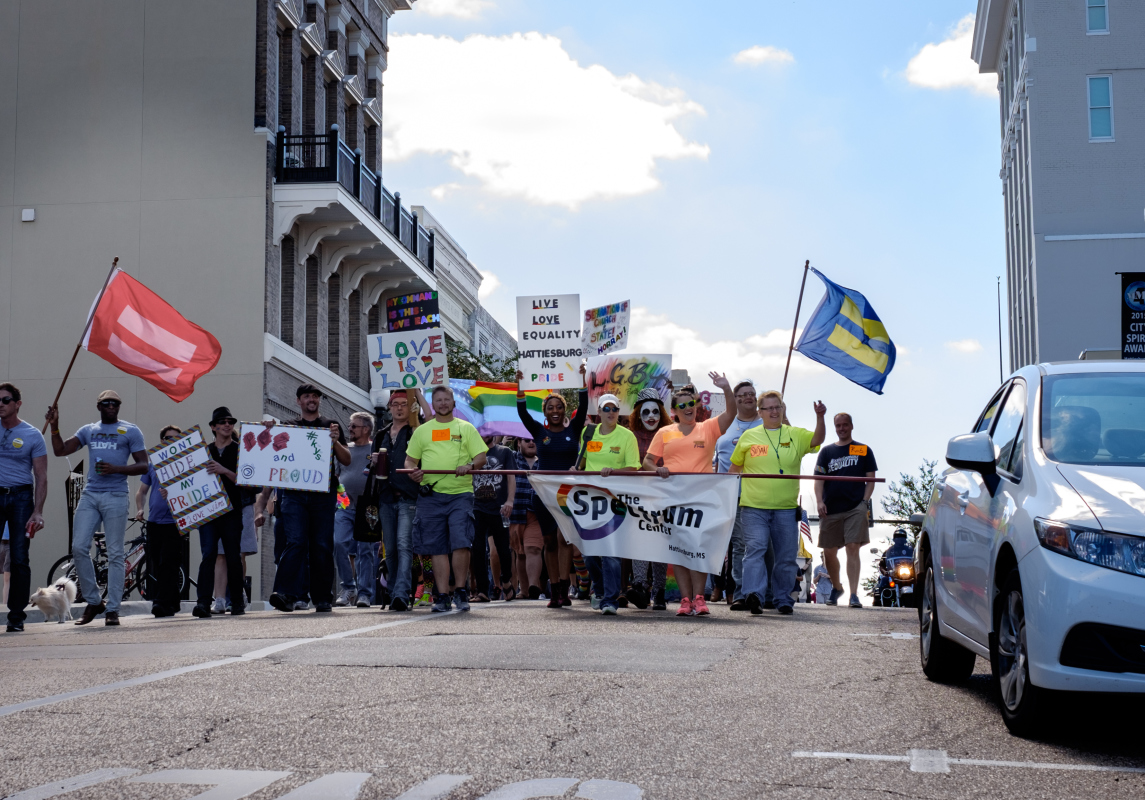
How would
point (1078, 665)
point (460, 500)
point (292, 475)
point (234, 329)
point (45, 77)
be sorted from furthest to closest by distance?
1. point (45, 77)
2. point (234, 329)
3. point (292, 475)
4. point (460, 500)
5. point (1078, 665)

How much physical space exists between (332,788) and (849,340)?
13.5 m

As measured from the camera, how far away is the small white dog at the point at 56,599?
47.4 feet

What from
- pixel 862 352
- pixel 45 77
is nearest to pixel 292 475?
pixel 862 352

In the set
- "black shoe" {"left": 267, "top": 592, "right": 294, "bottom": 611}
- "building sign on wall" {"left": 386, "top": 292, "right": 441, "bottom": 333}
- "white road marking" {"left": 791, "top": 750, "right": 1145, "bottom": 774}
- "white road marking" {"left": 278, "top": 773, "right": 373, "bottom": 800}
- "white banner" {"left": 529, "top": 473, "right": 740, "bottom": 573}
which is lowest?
"black shoe" {"left": 267, "top": 592, "right": 294, "bottom": 611}

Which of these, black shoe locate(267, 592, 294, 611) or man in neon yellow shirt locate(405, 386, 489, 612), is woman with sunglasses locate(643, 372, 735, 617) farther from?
black shoe locate(267, 592, 294, 611)

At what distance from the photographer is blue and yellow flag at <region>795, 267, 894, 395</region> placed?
17.3 m

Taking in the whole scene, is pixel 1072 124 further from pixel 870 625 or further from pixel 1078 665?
pixel 1078 665

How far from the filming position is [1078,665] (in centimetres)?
543

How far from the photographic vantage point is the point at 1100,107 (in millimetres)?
51875

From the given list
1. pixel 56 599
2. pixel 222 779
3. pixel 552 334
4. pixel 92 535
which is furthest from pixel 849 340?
pixel 222 779

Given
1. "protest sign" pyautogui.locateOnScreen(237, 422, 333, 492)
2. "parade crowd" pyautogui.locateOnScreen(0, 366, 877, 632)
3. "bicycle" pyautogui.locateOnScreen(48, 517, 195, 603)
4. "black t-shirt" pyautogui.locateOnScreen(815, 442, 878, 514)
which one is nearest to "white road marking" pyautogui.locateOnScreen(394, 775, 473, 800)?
"parade crowd" pyautogui.locateOnScreen(0, 366, 877, 632)

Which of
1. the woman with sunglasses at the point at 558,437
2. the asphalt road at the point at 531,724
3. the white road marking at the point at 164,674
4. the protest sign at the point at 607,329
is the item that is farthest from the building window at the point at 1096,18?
the white road marking at the point at 164,674

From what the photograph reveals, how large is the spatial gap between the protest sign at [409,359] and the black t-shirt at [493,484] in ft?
9.05

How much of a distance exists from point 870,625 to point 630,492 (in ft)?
8.21
